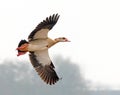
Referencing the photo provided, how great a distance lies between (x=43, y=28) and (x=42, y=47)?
1055mm

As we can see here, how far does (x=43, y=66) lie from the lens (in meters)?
30.8

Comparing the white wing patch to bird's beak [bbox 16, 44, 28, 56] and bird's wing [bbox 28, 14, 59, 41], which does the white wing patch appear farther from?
Result: bird's beak [bbox 16, 44, 28, 56]

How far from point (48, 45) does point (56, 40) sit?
48cm

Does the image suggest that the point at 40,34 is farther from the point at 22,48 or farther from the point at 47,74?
the point at 47,74

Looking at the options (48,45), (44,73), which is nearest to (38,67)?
(44,73)

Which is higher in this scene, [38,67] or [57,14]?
[57,14]

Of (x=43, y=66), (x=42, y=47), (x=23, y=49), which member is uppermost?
(x=43, y=66)

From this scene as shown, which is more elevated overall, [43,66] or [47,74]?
[43,66]

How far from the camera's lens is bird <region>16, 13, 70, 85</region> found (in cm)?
2858

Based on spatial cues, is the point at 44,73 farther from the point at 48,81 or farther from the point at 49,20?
the point at 49,20

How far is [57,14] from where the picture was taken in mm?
29703

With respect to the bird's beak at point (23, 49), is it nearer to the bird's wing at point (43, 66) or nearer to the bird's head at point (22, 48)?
the bird's head at point (22, 48)

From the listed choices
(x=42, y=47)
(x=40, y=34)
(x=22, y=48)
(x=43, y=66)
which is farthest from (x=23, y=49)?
(x=43, y=66)

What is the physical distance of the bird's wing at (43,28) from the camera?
29172 millimetres
